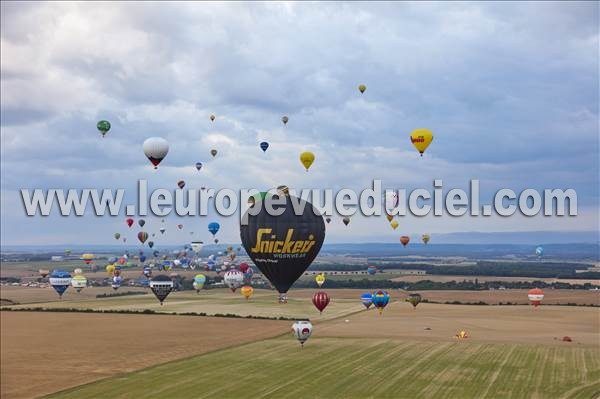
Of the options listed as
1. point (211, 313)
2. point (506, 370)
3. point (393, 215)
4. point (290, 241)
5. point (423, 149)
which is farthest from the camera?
point (393, 215)

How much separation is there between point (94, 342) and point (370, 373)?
29113mm

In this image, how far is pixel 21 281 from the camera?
593 ft

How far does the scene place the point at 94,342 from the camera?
62.1 meters

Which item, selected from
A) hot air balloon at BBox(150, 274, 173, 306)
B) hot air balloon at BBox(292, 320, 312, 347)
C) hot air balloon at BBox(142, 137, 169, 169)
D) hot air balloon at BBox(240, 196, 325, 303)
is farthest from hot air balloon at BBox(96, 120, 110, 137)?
hot air balloon at BBox(292, 320, 312, 347)

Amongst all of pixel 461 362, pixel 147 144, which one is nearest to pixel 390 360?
pixel 461 362

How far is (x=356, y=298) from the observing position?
12462 centimetres

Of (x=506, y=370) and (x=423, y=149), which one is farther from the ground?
(x=423, y=149)

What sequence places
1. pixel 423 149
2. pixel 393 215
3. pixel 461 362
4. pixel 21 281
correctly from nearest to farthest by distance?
pixel 461 362 → pixel 423 149 → pixel 393 215 → pixel 21 281

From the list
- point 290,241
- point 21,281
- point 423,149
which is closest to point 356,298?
point 423,149

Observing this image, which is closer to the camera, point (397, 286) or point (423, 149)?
point (423, 149)

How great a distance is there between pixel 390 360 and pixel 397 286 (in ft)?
351

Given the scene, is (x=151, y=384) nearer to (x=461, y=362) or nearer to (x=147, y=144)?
(x=461, y=362)

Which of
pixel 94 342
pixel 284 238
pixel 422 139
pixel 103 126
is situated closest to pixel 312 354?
pixel 284 238

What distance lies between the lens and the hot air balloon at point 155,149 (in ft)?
233
